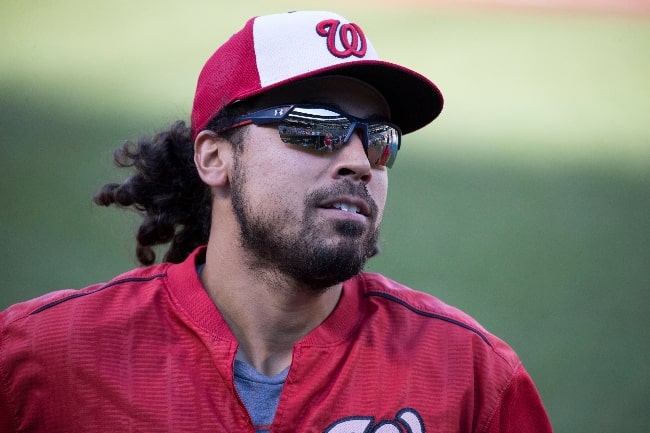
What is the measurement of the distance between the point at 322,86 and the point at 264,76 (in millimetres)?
144

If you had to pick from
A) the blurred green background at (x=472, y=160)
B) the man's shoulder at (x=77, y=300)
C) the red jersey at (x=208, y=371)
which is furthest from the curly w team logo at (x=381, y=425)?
the blurred green background at (x=472, y=160)

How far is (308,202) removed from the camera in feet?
5.83

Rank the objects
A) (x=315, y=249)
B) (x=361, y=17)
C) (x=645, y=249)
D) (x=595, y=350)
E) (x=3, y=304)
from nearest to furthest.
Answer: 1. (x=315, y=249)
2. (x=3, y=304)
3. (x=595, y=350)
4. (x=645, y=249)
5. (x=361, y=17)

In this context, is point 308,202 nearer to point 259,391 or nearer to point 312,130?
point 312,130

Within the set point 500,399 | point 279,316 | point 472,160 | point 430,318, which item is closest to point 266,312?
point 279,316

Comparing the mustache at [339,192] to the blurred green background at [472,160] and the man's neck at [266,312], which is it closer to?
the man's neck at [266,312]

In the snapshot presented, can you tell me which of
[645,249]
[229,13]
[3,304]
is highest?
[229,13]

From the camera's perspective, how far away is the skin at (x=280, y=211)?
179cm

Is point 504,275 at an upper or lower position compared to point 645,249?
lower

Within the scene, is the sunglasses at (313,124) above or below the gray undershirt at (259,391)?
above

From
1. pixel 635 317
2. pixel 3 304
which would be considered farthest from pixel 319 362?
pixel 635 317

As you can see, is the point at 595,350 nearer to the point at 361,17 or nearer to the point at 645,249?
the point at 645,249

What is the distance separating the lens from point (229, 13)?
12.9 ft

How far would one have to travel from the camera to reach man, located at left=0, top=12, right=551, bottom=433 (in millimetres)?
1736
